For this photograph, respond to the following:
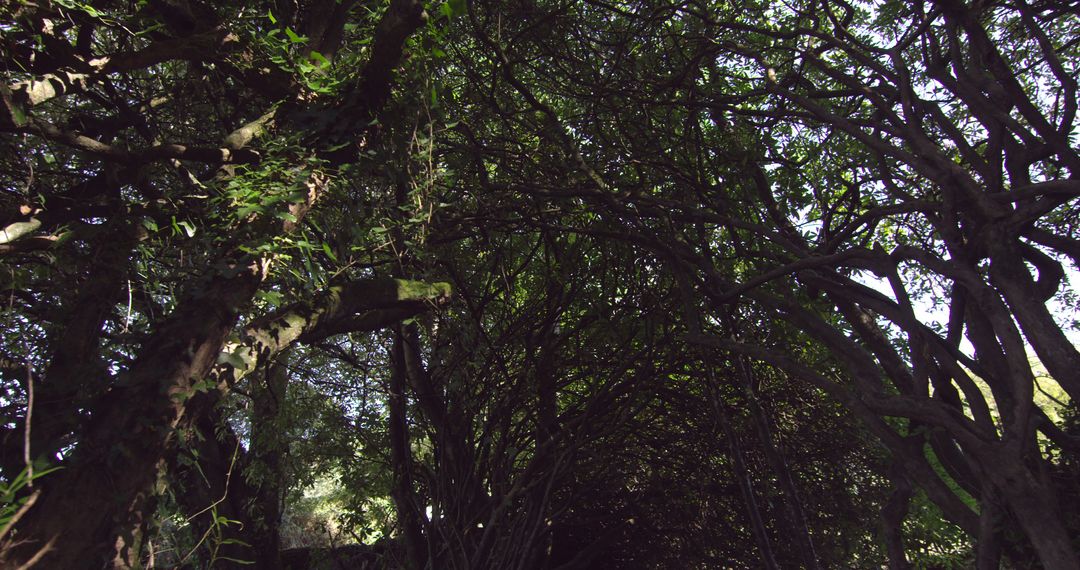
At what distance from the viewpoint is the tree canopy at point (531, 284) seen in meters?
1.71

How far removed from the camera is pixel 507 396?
127 inches

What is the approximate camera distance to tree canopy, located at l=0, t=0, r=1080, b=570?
5.62 feet

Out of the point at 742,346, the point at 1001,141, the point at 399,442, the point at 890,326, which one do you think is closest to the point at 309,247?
the point at 742,346

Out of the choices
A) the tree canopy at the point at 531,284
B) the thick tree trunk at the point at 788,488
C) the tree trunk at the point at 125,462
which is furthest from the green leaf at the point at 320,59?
the thick tree trunk at the point at 788,488

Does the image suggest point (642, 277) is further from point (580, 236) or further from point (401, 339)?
point (401, 339)

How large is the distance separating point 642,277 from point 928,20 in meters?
1.70

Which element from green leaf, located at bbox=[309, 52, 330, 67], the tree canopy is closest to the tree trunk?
the tree canopy

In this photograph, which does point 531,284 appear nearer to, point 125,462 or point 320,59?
point 320,59

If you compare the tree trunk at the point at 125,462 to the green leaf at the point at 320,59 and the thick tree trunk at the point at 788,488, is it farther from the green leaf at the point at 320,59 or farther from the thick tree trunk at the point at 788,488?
the thick tree trunk at the point at 788,488

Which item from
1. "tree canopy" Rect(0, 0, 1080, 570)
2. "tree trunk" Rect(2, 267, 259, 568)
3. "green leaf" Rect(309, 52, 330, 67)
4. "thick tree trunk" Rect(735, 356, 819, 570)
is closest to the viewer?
"tree trunk" Rect(2, 267, 259, 568)

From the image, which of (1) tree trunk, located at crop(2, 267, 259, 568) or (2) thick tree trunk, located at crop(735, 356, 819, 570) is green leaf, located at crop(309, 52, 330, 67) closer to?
(1) tree trunk, located at crop(2, 267, 259, 568)

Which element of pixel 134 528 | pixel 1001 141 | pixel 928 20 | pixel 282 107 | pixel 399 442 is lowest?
pixel 134 528

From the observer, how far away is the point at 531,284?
149 inches

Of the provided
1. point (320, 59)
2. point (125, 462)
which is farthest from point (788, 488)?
point (320, 59)
